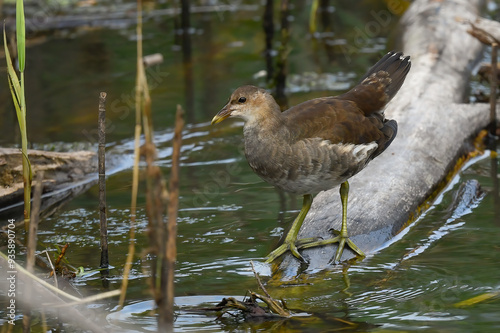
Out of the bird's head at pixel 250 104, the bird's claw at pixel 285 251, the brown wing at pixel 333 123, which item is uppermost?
the bird's head at pixel 250 104

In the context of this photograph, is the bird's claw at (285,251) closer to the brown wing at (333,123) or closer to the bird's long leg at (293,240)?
the bird's long leg at (293,240)

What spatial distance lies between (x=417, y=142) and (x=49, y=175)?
10.4 feet

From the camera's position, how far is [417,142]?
6.07 meters

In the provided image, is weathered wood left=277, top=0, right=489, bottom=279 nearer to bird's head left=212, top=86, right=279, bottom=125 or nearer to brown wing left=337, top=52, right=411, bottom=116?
brown wing left=337, top=52, right=411, bottom=116

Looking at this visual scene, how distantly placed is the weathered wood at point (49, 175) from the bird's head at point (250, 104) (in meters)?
2.16

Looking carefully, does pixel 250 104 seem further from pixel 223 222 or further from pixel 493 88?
pixel 493 88

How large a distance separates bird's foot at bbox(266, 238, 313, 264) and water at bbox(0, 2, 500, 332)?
9cm

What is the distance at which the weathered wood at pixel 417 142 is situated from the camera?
516cm

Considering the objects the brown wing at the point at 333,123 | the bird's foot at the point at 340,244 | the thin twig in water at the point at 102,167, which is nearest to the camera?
the thin twig in water at the point at 102,167

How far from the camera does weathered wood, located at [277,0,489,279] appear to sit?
5156mm

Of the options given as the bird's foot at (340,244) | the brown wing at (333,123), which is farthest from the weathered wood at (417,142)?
the brown wing at (333,123)

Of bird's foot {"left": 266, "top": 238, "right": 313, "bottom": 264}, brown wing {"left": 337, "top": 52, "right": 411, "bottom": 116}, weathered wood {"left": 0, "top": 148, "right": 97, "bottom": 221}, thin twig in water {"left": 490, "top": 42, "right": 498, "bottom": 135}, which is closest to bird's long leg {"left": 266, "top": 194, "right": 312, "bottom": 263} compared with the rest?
bird's foot {"left": 266, "top": 238, "right": 313, "bottom": 264}

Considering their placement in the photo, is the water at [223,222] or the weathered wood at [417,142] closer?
the water at [223,222]

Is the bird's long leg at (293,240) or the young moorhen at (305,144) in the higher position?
the young moorhen at (305,144)
